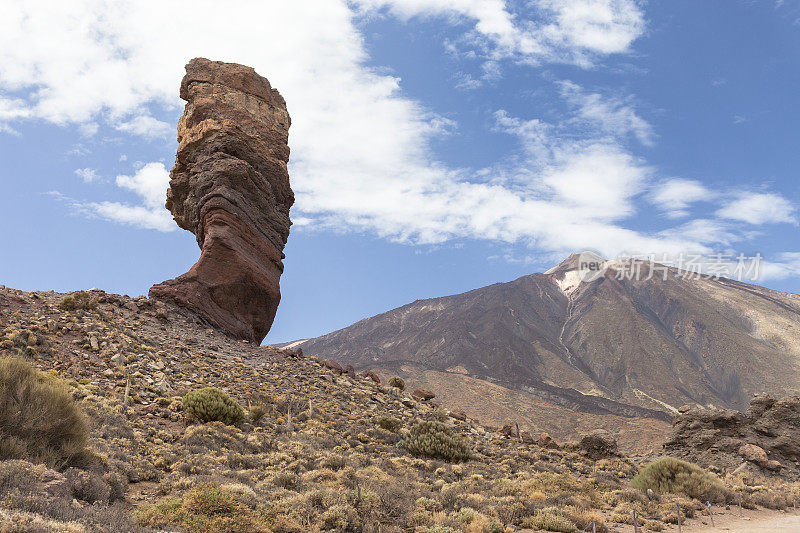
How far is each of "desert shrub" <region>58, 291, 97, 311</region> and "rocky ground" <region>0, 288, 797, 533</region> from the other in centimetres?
16

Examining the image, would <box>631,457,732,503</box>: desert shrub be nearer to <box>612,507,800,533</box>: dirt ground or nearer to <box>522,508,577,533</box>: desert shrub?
<box>612,507,800,533</box>: dirt ground

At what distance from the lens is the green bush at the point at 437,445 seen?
17203 millimetres

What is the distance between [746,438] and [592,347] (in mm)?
125963

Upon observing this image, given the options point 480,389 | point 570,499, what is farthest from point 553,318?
point 570,499

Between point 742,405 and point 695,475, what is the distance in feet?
383

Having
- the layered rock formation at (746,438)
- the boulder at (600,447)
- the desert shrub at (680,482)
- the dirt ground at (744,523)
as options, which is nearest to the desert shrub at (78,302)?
the dirt ground at (744,523)

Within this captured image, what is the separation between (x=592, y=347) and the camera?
14312 centimetres

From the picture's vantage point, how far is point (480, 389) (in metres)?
70.8

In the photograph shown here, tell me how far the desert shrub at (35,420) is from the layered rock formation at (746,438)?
2619 cm

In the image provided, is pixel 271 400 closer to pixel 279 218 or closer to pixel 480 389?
pixel 279 218

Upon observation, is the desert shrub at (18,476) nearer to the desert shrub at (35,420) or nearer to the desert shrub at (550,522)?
the desert shrub at (35,420)

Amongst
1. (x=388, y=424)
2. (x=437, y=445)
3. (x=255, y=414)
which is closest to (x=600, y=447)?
(x=437, y=445)

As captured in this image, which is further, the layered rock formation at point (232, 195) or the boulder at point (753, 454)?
the layered rock formation at point (232, 195)

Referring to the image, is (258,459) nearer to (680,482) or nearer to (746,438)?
(680,482)
